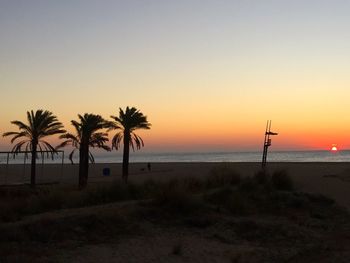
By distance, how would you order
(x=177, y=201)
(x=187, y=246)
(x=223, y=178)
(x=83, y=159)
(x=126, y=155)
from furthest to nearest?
(x=126, y=155) → (x=83, y=159) → (x=223, y=178) → (x=177, y=201) → (x=187, y=246)

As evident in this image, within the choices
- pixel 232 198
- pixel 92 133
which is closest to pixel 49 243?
pixel 232 198

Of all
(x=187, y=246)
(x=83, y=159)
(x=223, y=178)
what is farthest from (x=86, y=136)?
(x=187, y=246)

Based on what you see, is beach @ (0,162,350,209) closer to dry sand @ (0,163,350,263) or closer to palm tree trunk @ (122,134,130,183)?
palm tree trunk @ (122,134,130,183)

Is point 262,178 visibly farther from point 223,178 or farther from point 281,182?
point 223,178

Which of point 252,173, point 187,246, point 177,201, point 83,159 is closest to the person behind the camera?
point 187,246

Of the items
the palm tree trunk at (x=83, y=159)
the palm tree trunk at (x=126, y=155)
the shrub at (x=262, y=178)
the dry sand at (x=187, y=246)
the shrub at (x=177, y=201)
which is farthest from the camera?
the palm tree trunk at (x=126, y=155)

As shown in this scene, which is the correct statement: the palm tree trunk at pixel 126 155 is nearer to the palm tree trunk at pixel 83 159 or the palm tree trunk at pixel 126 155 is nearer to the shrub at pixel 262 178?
the palm tree trunk at pixel 83 159

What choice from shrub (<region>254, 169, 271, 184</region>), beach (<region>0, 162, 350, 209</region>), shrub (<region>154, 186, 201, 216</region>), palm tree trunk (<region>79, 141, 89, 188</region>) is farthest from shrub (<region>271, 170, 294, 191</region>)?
palm tree trunk (<region>79, 141, 89, 188</region>)

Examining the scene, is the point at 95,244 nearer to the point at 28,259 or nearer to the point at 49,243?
the point at 49,243

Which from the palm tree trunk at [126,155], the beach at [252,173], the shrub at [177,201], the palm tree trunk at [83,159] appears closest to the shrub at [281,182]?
the beach at [252,173]

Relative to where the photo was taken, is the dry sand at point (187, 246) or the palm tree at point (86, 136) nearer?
the dry sand at point (187, 246)

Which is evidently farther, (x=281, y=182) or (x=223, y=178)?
(x=223, y=178)

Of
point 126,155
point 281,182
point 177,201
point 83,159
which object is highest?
point 126,155

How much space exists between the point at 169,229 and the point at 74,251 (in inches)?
146
